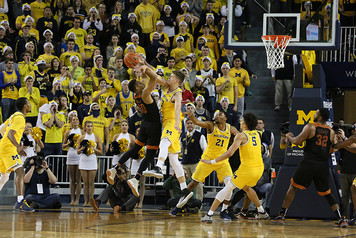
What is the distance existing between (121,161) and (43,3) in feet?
37.6

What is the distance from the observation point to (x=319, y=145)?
39.2 ft

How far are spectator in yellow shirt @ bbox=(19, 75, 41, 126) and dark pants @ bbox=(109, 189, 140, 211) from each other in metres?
4.54

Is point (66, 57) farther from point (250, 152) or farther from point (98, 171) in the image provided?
point (250, 152)

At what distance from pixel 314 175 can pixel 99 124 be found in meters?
6.92

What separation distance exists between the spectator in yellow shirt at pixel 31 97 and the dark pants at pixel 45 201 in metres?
3.38

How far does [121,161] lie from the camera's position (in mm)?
12195

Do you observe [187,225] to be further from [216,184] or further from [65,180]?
[65,180]

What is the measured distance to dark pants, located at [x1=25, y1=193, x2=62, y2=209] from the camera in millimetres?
14844

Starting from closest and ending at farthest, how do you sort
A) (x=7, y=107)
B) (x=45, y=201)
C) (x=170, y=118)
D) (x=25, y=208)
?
(x=170, y=118)
(x=25, y=208)
(x=45, y=201)
(x=7, y=107)

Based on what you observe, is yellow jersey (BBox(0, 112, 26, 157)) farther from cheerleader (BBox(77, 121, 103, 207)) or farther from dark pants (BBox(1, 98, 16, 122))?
dark pants (BBox(1, 98, 16, 122))

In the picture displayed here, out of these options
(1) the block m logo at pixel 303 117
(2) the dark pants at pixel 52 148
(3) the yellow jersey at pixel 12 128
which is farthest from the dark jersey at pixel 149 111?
(2) the dark pants at pixel 52 148

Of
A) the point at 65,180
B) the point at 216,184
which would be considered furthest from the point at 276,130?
the point at 65,180

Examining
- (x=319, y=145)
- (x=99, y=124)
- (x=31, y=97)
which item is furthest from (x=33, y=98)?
(x=319, y=145)

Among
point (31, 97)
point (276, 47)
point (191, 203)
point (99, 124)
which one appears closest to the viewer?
point (276, 47)
